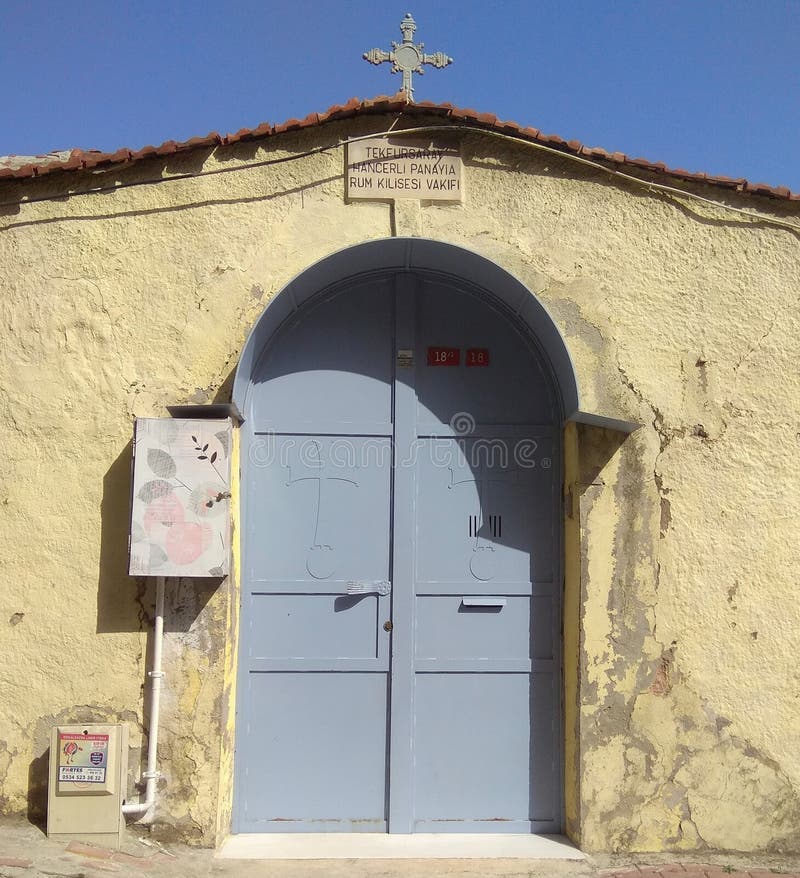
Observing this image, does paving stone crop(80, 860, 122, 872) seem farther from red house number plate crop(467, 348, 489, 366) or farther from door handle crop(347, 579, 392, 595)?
red house number plate crop(467, 348, 489, 366)

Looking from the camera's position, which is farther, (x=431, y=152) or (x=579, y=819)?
(x=431, y=152)

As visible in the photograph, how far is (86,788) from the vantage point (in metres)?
3.96

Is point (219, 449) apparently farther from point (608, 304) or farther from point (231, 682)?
point (608, 304)

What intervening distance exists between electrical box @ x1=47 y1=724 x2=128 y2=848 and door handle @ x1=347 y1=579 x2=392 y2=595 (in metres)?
1.44

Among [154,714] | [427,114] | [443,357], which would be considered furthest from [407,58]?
[154,714]

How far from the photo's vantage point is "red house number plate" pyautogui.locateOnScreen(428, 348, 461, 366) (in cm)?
463

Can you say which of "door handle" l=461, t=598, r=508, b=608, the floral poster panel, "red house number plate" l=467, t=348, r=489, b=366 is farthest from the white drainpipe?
"red house number plate" l=467, t=348, r=489, b=366

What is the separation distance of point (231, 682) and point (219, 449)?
1.28 metres

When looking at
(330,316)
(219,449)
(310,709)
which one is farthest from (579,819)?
(330,316)

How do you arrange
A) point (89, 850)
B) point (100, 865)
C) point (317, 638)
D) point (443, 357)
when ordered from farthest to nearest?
point (443, 357) → point (317, 638) → point (89, 850) → point (100, 865)

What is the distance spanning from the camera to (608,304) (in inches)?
176

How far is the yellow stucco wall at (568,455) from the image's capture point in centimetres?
418

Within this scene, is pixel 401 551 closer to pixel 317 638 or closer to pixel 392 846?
pixel 317 638

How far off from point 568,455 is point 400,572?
3.86 feet
